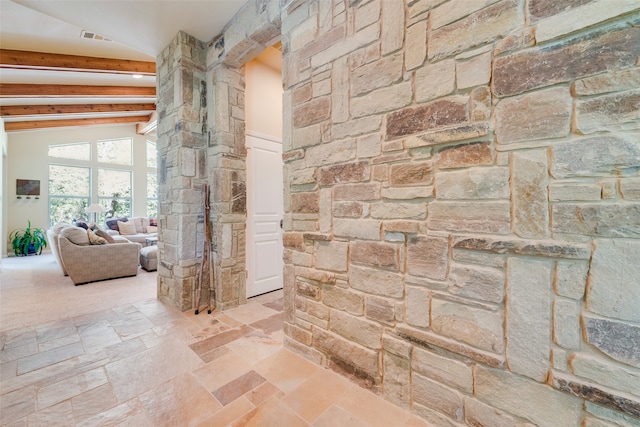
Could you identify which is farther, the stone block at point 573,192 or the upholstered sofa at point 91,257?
the upholstered sofa at point 91,257

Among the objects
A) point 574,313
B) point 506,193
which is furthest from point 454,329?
point 506,193

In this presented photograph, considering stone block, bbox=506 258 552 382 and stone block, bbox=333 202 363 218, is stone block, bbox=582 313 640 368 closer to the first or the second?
stone block, bbox=506 258 552 382

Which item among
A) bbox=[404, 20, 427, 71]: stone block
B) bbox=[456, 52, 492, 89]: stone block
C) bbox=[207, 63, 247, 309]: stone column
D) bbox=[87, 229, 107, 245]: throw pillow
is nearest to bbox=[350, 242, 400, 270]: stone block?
bbox=[456, 52, 492, 89]: stone block

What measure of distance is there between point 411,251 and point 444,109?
0.69 m

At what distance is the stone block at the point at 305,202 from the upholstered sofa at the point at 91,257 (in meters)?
3.79

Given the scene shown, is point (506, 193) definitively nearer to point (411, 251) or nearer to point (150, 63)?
point (411, 251)

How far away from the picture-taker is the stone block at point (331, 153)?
1529 mm

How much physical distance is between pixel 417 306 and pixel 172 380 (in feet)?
5.14

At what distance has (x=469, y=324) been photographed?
113cm

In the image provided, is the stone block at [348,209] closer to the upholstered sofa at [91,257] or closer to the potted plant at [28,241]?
the upholstered sofa at [91,257]

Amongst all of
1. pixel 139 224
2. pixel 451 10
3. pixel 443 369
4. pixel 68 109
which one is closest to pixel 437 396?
pixel 443 369

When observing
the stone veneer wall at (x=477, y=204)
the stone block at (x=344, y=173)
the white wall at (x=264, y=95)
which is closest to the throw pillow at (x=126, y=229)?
the white wall at (x=264, y=95)

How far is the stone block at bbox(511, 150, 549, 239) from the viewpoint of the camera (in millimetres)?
959

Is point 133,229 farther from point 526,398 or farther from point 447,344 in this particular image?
point 526,398
